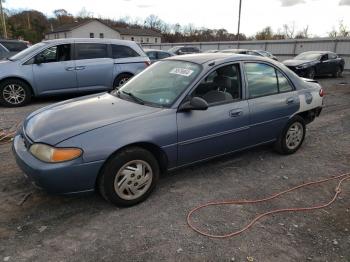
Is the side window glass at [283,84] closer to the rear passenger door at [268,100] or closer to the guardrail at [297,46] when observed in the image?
the rear passenger door at [268,100]

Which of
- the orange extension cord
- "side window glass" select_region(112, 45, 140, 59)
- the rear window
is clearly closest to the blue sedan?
the orange extension cord

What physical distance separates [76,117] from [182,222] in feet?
5.23

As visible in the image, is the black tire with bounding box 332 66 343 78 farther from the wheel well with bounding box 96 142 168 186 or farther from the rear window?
the wheel well with bounding box 96 142 168 186

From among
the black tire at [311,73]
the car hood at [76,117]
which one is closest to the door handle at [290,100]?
the car hood at [76,117]

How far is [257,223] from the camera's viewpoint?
3.42 metres

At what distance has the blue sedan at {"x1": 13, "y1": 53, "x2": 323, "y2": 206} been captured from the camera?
3.28 metres

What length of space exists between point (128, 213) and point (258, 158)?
8.08 feet

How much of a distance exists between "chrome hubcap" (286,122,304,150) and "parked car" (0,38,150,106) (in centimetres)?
559

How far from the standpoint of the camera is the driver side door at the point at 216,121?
3.91 m

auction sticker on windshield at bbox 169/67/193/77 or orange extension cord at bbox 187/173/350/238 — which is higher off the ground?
auction sticker on windshield at bbox 169/67/193/77

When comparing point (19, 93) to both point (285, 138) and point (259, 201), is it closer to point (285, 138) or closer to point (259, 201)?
point (285, 138)

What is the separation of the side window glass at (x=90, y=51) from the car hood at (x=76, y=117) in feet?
16.5

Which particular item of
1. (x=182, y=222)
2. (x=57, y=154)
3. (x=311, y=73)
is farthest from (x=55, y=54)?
(x=311, y=73)

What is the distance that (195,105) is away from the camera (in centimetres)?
376
